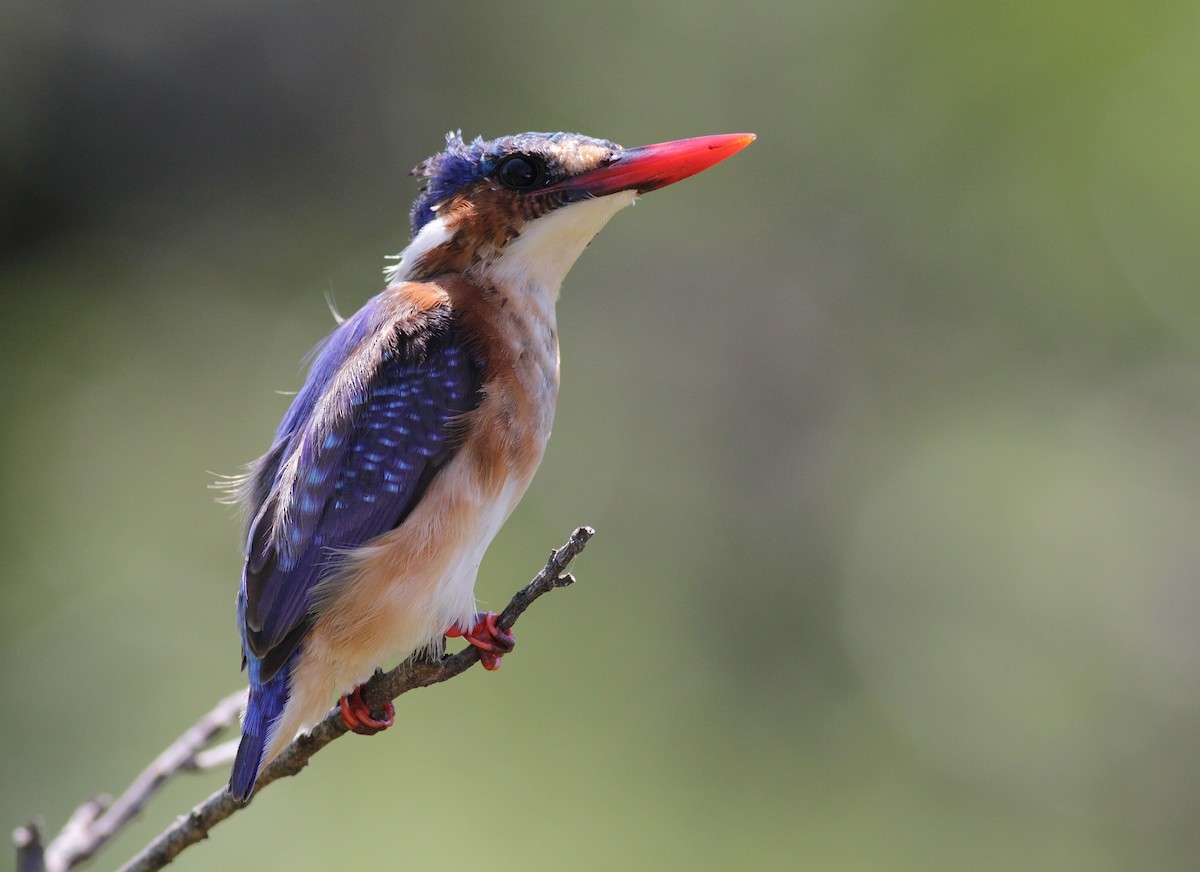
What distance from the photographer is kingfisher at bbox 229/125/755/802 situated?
2.19m

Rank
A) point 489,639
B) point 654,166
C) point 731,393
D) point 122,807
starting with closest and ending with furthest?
1. point 122,807
2. point 489,639
3. point 654,166
4. point 731,393

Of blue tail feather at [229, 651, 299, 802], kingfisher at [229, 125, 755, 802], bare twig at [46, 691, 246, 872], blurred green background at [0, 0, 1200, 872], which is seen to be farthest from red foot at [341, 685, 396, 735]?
blurred green background at [0, 0, 1200, 872]

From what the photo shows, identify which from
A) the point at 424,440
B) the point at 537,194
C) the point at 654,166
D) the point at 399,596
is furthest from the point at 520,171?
the point at 399,596

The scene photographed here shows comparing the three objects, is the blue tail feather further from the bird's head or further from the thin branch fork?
the bird's head

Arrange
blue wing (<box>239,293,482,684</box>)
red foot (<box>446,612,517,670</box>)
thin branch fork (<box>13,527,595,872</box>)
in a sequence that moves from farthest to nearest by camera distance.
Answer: blue wing (<box>239,293,482,684</box>)
red foot (<box>446,612,517,670</box>)
thin branch fork (<box>13,527,595,872</box>)

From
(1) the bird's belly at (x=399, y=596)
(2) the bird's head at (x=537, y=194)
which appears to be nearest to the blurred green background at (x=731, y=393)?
(2) the bird's head at (x=537, y=194)

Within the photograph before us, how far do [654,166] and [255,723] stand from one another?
1.27 m

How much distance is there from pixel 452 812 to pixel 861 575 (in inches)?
111

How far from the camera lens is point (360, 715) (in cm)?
211

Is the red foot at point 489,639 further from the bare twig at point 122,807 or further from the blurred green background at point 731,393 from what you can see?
the blurred green background at point 731,393

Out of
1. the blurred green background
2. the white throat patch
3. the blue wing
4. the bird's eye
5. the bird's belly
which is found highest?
the blurred green background

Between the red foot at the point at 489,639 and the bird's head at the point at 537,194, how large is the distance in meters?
0.73

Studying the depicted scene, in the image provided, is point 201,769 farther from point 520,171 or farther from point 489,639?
point 520,171

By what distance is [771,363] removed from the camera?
688 centimetres
